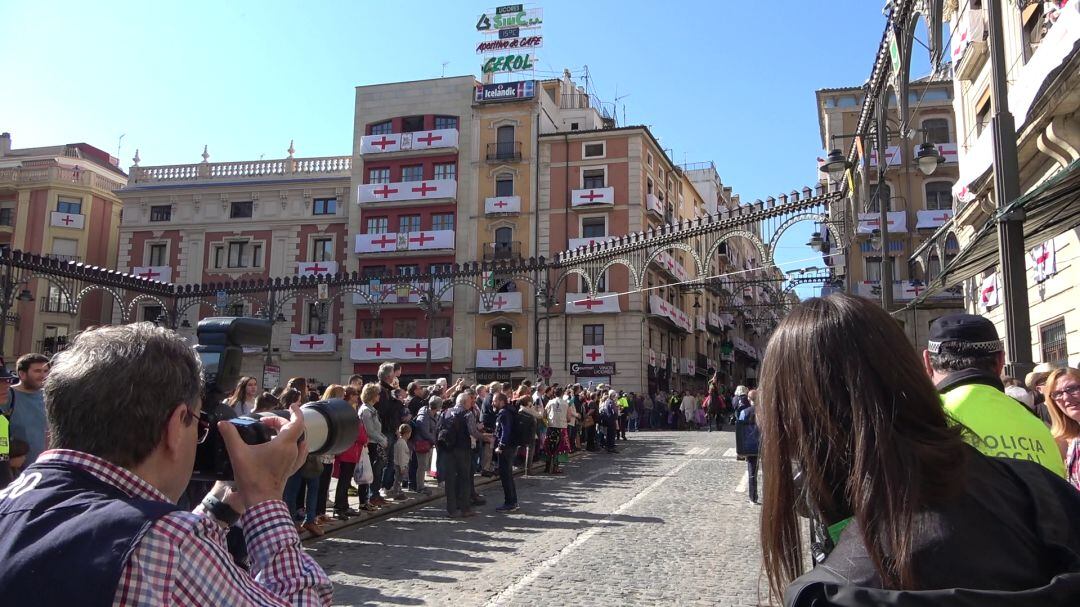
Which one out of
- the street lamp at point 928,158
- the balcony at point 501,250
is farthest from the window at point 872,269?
the street lamp at point 928,158

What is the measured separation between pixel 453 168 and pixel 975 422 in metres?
41.6

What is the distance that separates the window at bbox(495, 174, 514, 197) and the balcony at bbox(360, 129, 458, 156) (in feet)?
9.56

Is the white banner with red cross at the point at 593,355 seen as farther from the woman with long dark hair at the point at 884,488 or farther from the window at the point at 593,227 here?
the woman with long dark hair at the point at 884,488

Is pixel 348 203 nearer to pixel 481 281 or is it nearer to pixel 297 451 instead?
pixel 481 281

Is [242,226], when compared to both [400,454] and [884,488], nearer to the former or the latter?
[400,454]

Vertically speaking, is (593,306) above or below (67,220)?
below

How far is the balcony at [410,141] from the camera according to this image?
4225 cm

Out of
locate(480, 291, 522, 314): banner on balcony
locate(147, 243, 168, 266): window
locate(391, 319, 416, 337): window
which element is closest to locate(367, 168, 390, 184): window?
locate(391, 319, 416, 337): window

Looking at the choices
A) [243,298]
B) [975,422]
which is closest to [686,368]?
[243,298]

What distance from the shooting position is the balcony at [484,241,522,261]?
4131 cm

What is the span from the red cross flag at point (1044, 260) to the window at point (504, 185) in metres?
29.4

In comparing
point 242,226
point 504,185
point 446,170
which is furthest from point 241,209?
point 504,185

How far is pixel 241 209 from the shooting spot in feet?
149

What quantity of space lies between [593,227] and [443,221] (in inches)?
317
